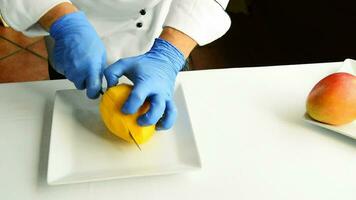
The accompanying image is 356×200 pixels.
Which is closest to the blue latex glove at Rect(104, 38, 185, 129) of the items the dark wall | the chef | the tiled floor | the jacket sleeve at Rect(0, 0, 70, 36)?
the chef

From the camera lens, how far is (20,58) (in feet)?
5.42

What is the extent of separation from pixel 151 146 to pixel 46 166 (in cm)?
14

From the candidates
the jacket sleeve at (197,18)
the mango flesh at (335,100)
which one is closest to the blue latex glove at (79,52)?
the jacket sleeve at (197,18)

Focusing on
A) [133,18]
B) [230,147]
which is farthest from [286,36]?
[230,147]

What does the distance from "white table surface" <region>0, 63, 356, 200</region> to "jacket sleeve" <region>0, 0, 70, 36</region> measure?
0.10m

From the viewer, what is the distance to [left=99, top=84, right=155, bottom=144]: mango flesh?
523 mm

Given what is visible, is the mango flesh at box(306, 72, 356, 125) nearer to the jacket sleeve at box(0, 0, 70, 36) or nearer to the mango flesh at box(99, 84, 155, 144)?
the mango flesh at box(99, 84, 155, 144)

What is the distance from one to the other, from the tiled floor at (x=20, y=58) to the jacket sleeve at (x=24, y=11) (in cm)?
94

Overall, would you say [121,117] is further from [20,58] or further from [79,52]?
[20,58]

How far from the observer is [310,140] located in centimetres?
59

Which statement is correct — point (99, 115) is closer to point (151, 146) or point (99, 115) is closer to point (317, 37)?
point (151, 146)

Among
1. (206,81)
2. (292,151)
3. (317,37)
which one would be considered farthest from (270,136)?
(317,37)

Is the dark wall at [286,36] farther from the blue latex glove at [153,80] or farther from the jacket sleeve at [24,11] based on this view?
the jacket sleeve at [24,11]

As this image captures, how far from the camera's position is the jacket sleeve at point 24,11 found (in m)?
0.61
